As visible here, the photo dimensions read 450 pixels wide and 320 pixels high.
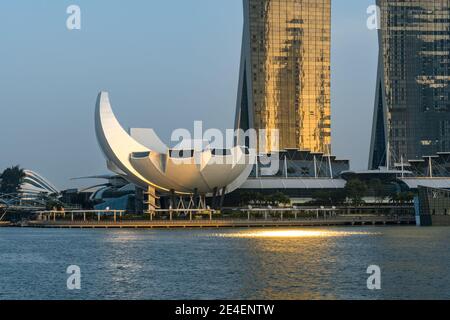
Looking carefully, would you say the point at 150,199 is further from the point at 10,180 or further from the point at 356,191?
the point at 10,180

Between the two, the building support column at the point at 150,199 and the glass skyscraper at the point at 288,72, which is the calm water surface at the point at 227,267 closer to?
the building support column at the point at 150,199

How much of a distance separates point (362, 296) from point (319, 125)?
14547cm

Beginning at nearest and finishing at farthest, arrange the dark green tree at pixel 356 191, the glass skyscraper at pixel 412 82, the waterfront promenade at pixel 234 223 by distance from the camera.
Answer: the waterfront promenade at pixel 234 223, the dark green tree at pixel 356 191, the glass skyscraper at pixel 412 82

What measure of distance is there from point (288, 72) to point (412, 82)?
1022 inches

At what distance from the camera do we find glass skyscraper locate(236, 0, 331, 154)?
7259 inches

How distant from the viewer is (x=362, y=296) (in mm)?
46781

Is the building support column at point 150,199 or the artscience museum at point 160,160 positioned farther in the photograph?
the building support column at point 150,199

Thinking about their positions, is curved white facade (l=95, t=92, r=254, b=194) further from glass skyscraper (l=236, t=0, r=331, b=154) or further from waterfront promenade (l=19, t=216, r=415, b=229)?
glass skyscraper (l=236, t=0, r=331, b=154)

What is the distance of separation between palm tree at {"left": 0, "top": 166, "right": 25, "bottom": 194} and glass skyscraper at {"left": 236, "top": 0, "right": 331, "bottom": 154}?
1914 inches

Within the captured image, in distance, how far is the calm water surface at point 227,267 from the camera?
4866cm


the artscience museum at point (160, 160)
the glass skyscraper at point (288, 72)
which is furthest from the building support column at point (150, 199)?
the glass skyscraper at point (288, 72)

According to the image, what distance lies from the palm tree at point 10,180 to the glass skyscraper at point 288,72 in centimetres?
4862

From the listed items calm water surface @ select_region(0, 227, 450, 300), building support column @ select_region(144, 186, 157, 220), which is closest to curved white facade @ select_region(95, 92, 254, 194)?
building support column @ select_region(144, 186, 157, 220)

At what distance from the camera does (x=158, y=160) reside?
125125mm
